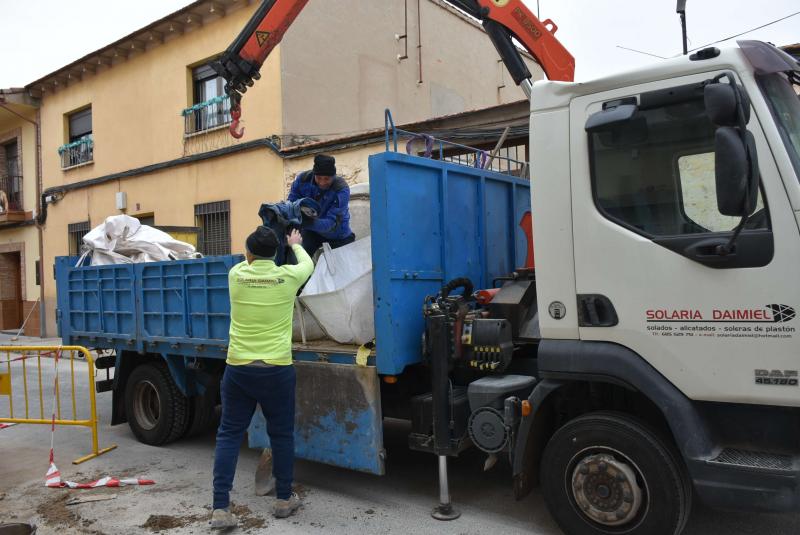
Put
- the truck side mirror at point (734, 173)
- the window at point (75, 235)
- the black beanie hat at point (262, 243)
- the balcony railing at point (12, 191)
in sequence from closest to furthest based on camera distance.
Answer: the truck side mirror at point (734, 173), the black beanie hat at point (262, 243), the window at point (75, 235), the balcony railing at point (12, 191)

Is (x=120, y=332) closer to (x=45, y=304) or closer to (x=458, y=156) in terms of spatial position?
(x=458, y=156)

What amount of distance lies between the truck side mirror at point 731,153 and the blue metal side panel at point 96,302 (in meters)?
5.22

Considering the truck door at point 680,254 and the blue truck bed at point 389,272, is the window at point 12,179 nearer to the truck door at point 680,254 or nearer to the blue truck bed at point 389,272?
the blue truck bed at point 389,272

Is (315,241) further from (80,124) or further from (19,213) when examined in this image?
(19,213)

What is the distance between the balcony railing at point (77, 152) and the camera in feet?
53.9

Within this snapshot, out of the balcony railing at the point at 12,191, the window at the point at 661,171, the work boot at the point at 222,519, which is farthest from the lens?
the balcony railing at the point at 12,191

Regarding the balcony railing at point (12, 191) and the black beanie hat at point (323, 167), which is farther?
the balcony railing at point (12, 191)

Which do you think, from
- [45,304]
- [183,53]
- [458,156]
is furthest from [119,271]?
[45,304]

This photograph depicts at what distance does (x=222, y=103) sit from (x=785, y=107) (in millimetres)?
11611

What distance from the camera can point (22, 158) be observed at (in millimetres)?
18641

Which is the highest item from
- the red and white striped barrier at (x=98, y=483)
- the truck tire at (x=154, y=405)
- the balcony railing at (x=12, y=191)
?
the balcony railing at (x=12, y=191)

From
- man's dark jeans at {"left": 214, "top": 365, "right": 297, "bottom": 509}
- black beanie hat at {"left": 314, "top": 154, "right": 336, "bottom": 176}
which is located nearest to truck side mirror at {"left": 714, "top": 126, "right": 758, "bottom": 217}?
man's dark jeans at {"left": 214, "top": 365, "right": 297, "bottom": 509}

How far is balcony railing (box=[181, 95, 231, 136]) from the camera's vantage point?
508 inches

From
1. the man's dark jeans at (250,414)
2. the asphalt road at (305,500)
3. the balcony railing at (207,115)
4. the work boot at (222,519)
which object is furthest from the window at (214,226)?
the work boot at (222,519)
